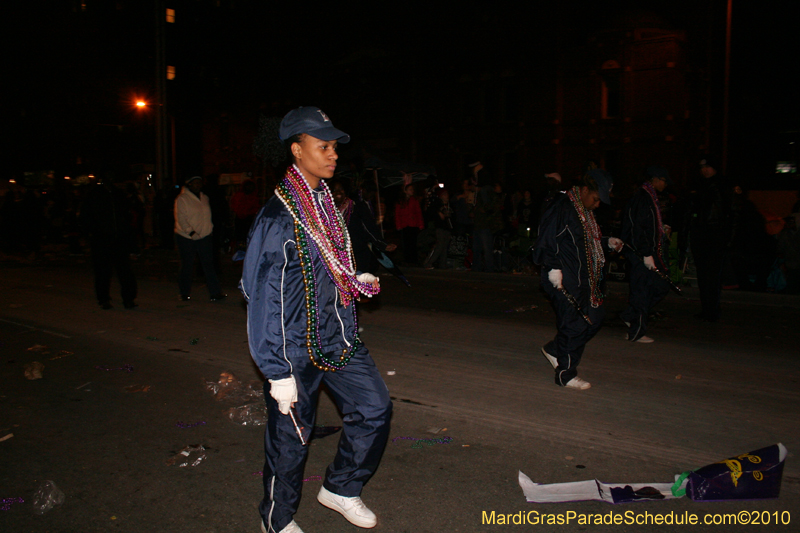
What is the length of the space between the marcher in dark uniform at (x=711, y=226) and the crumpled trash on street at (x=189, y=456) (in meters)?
6.79

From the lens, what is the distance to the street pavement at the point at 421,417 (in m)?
3.61

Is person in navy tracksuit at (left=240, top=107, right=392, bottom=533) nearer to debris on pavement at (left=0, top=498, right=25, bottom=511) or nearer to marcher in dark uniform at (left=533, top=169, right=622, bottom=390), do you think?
debris on pavement at (left=0, top=498, right=25, bottom=511)

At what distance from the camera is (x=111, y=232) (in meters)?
9.20

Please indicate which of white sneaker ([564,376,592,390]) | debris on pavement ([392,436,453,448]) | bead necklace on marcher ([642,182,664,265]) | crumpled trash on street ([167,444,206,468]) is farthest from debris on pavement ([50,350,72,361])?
bead necklace on marcher ([642,182,664,265])

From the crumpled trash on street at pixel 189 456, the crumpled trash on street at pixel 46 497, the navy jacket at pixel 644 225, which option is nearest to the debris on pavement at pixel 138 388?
the crumpled trash on street at pixel 189 456

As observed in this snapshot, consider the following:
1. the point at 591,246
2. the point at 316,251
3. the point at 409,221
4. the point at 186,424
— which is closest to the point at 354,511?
the point at 316,251

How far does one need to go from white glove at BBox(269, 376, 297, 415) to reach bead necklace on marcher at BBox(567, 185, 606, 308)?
3.26 meters

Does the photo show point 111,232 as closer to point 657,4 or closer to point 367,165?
point 367,165

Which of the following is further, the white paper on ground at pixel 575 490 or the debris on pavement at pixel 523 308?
the debris on pavement at pixel 523 308

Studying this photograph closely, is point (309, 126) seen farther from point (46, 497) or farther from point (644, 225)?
point (644, 225)

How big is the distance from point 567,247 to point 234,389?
312 centimetres

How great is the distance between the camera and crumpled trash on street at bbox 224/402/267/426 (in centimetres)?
493

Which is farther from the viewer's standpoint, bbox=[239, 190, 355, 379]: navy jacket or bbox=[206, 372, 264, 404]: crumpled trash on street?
bbox=[206, 372, 264, 404]: crumpled trash on street

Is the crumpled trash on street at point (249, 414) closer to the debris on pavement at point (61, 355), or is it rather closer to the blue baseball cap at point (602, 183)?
the debris on pavement at point (61, 355)
